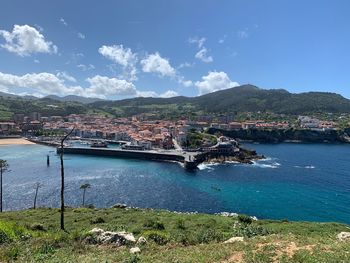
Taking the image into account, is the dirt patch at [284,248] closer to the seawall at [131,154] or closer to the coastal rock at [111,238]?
the coastal rock at [111,238]

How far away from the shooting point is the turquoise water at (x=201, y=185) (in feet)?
212

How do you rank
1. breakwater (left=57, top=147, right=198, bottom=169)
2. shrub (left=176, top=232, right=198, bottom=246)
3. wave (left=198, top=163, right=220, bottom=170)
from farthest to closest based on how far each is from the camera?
breakwater (left=57, top=147, right=198, bottom=169)
wave (left=198, top=163, right=220, bottom=170)
shrub (left=176, top=232, right=198, bottom=246)

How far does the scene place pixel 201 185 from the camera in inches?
3258

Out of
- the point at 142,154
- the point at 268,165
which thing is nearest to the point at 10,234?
the point at 268,165

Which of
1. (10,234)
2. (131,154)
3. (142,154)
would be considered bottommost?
(131,154)

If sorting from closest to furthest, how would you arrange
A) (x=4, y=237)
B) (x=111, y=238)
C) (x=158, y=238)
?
1. (x=4, y=237)
2. (x=111, y=238)
3. (x=158, y=238)

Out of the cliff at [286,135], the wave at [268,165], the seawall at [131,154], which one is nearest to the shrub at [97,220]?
the wave at [268,165]

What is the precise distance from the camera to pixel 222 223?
35375 mm

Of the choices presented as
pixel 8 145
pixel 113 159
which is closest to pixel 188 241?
pixel 113 159

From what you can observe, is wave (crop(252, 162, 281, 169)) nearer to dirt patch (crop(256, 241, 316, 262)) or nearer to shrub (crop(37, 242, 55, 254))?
dirt patch (crop(256, 241, 316, 262))

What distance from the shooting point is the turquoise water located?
6469 cm

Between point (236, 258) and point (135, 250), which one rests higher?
point (236, 258)

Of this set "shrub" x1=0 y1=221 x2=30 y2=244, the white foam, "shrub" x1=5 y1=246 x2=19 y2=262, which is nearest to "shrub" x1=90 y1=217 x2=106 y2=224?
"shrub" x1=0 y1=221 x2=30 y2=244

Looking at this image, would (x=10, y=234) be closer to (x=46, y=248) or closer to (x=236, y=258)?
(x=46, y=248)
